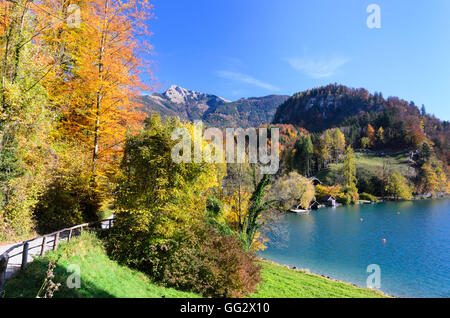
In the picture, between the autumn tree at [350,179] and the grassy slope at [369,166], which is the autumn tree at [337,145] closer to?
the grassy slope at [369,166]

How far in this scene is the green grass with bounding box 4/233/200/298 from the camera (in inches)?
266

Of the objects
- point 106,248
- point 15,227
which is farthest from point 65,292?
point 15,227

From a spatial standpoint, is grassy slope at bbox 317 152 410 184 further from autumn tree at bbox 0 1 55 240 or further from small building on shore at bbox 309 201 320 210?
autumn tree at bbox 0 1 55 240

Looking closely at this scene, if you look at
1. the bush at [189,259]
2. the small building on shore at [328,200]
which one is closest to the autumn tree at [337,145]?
the small building on shore at [328,200]

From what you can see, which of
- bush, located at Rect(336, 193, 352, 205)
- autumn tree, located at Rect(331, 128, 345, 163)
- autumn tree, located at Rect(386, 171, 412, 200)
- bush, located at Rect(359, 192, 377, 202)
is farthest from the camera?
autumn tree, located at Rect(331, 128, 345, 163)

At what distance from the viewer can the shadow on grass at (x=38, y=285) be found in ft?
21.0

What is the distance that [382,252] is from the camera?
26672mm

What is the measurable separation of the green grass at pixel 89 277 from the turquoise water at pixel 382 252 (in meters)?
17.7

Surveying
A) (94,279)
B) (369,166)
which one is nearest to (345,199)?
(369,166)

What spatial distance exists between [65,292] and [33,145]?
380 inches

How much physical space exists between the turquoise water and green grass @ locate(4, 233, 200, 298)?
58.0 ft

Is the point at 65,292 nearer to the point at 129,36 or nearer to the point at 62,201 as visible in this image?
the point at 62,201

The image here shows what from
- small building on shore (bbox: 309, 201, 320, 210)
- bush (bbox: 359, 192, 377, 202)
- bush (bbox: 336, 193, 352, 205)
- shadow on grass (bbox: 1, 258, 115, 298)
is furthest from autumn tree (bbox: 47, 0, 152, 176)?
bush (bbox: 359, 192, 377, 202)

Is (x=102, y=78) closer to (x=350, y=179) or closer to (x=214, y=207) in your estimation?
(x=214, y=207)
